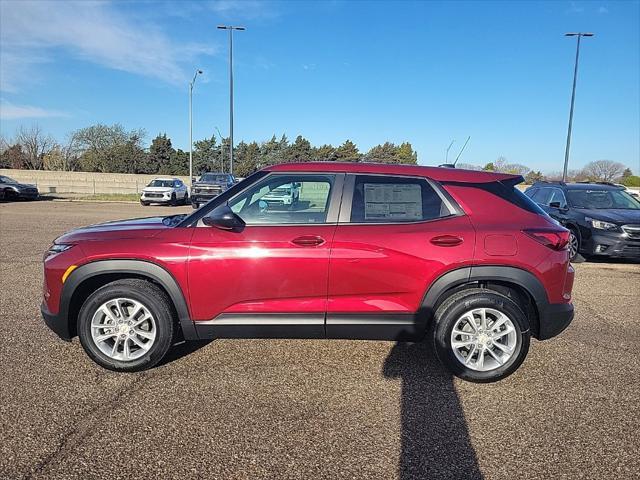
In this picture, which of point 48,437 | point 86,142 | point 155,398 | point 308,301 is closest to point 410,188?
point 308,301

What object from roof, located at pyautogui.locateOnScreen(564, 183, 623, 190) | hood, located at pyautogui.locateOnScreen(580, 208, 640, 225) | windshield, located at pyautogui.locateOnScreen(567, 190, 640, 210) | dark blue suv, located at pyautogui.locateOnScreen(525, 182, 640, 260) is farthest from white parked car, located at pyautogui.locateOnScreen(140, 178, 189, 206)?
hood, located at pyautogui.locateOnScreen(580, 208, 640, 225)

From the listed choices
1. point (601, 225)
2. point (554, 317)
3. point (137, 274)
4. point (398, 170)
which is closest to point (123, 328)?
point (137, 274)

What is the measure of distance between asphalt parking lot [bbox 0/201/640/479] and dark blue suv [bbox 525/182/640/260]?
4892mm

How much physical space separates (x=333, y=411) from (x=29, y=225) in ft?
44.8

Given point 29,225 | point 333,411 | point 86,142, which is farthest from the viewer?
point 86,142

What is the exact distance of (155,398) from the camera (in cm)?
327

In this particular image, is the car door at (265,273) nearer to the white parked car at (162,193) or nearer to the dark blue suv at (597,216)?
the dark blue suv at (597,216)

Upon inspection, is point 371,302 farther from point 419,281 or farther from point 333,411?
point 333,411

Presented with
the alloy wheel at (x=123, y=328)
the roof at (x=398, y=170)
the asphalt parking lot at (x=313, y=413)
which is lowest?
the asphalt parking lot at (x=313, y=413)

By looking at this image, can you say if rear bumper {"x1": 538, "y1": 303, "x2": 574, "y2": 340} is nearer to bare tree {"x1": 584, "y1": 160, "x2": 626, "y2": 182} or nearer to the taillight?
the taillight

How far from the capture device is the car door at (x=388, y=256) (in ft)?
11.4

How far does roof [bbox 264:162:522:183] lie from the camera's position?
3.75 meters

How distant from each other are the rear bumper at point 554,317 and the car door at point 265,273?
1.78 meters

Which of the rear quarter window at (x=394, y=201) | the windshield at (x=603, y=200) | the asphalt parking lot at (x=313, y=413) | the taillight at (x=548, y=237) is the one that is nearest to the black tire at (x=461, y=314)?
the asphalt parking lot at (x=313, y=413)
